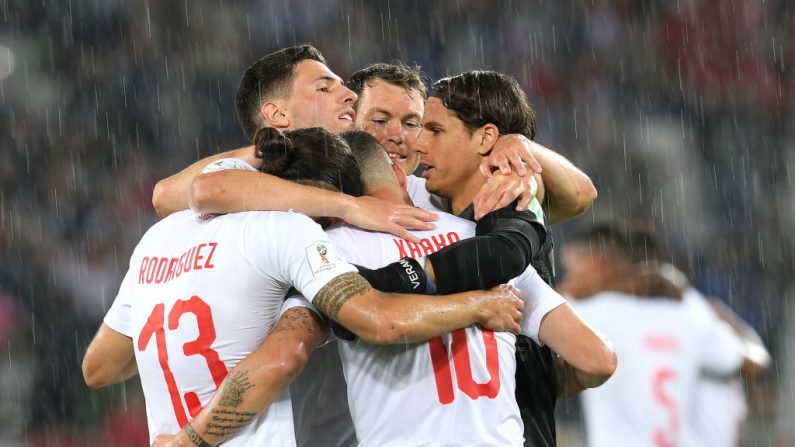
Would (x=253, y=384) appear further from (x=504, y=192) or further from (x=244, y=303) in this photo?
(x=504, y=192)

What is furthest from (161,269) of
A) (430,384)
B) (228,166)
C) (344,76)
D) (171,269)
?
(344,76)

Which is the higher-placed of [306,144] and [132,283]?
[306,144]

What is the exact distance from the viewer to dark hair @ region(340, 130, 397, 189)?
120 inches

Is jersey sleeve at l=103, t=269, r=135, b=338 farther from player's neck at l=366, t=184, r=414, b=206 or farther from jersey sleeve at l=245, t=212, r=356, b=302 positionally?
player's neck at l=366, t=184, r=414, b=206

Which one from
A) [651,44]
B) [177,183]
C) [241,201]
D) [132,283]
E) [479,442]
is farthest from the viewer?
[651,44]

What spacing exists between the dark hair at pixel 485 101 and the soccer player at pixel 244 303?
1.98ft

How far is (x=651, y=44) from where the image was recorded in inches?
345

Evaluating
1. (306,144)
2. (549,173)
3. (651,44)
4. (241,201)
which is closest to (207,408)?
(241,201)

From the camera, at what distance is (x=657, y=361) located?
4.41 meters

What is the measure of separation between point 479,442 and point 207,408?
0.79m

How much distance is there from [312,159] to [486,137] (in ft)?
2.39

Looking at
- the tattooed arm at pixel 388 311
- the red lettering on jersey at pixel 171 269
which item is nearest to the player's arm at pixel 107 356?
the red lettering on jersey at pixel 171 269

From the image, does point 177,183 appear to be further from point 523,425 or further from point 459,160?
point 523,425

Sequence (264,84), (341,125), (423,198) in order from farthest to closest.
A: (264,84) → (341,125) → (423,198)
